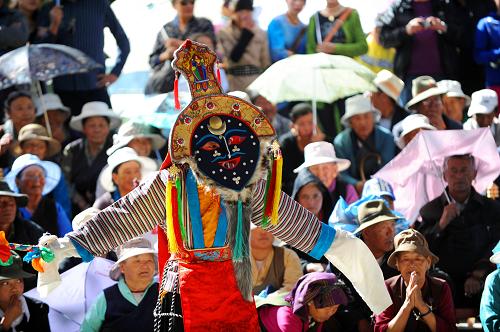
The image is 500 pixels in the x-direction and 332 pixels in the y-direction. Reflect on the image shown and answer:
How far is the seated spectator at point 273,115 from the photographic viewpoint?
12352 millimetres

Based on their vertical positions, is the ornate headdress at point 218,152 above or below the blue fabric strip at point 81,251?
above

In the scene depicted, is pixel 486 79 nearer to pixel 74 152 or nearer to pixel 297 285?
pixel 74 152

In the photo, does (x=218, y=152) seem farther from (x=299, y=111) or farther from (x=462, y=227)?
(x=299, y=111)

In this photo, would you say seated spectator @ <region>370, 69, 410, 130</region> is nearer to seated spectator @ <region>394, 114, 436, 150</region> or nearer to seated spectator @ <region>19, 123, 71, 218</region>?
seated spectator @ <region>394, 114, 436, 150</region>

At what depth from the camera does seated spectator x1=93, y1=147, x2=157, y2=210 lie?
10.8 metres

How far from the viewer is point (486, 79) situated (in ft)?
43.2

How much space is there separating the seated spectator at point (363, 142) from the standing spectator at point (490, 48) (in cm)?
155

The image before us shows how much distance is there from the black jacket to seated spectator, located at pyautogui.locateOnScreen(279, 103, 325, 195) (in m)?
1.37

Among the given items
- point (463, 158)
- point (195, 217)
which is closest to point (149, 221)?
point (195, 217)

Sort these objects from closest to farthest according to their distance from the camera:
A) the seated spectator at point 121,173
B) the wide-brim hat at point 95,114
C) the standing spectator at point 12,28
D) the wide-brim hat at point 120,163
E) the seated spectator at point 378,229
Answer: the seated spectator at point 378,229 → the seated spectator at point 121,173 → the wide-brim hat at point 120,163 → the wide-brim hat at point 95,114 → the standing spectator at point 12,28

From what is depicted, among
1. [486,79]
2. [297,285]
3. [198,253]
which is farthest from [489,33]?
[198,253]

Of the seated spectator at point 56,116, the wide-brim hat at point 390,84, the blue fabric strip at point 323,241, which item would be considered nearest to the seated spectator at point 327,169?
the wide-brim hat at point 390,84

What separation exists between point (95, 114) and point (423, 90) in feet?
9.82

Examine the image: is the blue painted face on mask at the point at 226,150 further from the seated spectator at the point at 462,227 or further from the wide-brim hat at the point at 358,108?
the wide-brim hat at the point at 358,108
